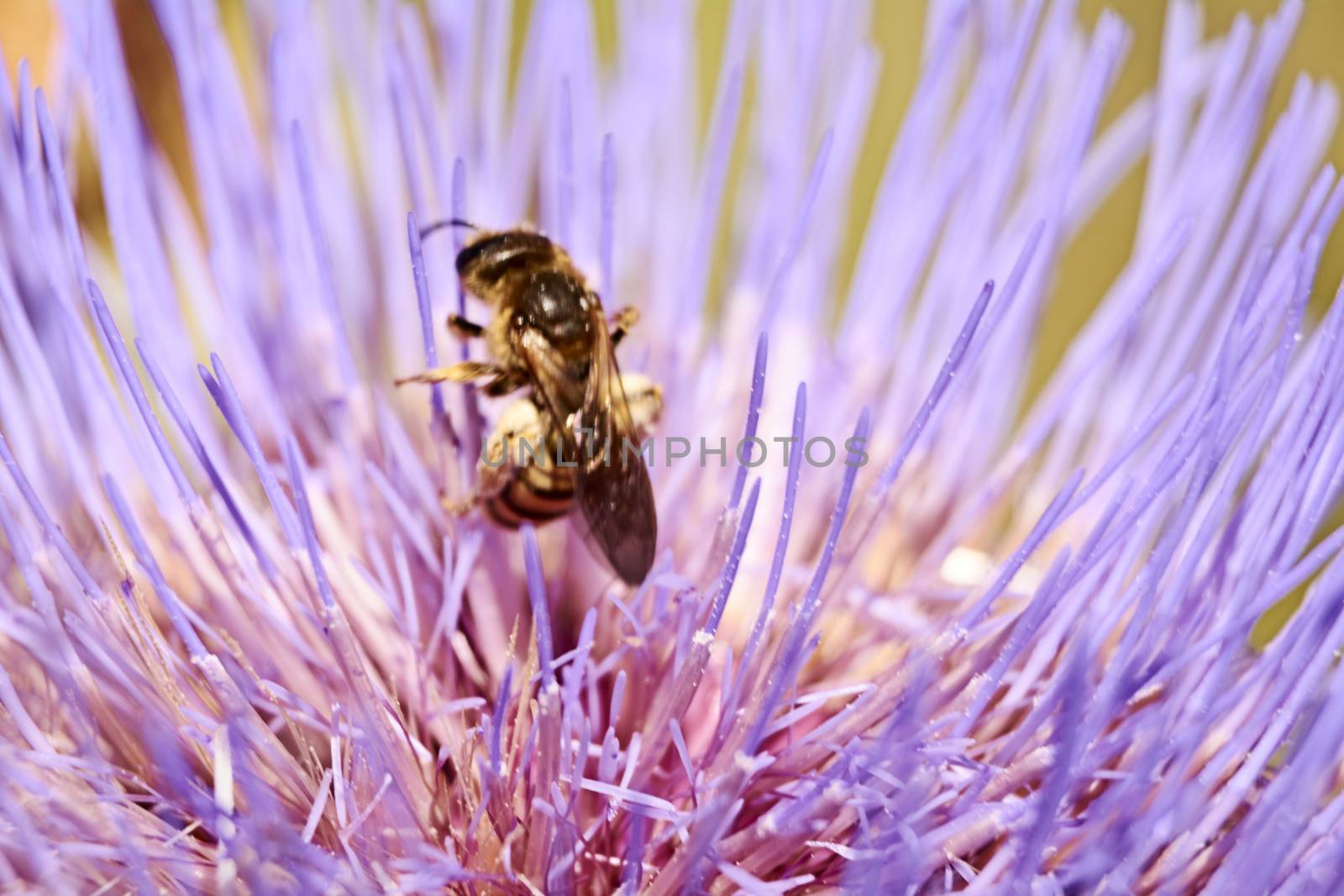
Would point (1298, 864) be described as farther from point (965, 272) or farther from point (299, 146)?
point (299, 146)

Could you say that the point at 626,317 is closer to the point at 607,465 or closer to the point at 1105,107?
the point at 607,465

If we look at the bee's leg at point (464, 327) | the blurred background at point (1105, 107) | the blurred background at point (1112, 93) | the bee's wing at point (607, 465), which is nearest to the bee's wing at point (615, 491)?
the bee's wing at point (607, 465)

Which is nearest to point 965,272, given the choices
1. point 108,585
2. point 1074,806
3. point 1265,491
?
point 1265,491

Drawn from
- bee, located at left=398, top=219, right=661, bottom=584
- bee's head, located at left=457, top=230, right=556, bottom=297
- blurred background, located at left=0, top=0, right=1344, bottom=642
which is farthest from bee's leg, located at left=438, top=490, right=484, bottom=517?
blurred background, located at left=0, top=0, right=1344, bottom=642

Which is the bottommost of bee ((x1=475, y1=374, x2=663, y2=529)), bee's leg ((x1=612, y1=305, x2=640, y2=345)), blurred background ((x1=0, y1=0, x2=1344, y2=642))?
bee ((x1=475, y1=374, x2=663, y2=529))

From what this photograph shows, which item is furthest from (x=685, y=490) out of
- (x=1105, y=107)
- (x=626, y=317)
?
(x=1105, y=107)

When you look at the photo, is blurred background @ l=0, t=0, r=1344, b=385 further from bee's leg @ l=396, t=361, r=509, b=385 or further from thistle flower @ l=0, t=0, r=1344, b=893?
bee's leg @ l=396, t=361, r=509, b=385
